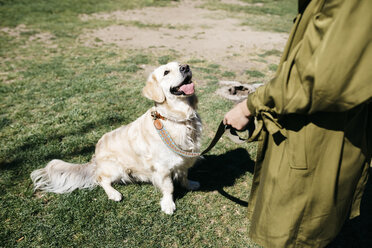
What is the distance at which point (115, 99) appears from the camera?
543cm

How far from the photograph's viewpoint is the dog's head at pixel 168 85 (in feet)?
9.13

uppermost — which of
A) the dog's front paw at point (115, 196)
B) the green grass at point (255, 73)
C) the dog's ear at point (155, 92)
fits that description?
the dog's ear at point (155, 92)

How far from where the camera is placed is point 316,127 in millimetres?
1180

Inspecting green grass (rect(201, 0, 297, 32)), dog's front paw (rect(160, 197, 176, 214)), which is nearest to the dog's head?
dog's front paw (rect(160, 197, 176, 214))

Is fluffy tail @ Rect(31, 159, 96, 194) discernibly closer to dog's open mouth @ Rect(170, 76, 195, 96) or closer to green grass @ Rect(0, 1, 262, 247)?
green grass @ Rect(0, 1, 262, 247)

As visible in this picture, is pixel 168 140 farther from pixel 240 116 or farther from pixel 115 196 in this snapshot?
pixel 240 116

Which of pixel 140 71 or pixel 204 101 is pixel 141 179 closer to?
pixel 204 101

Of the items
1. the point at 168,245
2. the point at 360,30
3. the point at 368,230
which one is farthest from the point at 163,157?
the point at 368,230

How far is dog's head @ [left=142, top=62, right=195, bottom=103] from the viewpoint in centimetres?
278

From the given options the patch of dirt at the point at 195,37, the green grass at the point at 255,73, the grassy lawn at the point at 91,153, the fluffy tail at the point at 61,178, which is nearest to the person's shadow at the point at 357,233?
the grassy lawn at the point at 91,153

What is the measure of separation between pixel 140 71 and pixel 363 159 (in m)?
6.44

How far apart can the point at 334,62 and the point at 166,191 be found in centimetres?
253

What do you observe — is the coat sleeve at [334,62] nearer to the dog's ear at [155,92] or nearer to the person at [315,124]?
the person at [315,124]

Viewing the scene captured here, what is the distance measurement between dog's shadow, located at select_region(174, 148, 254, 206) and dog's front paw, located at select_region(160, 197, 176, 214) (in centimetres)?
20
